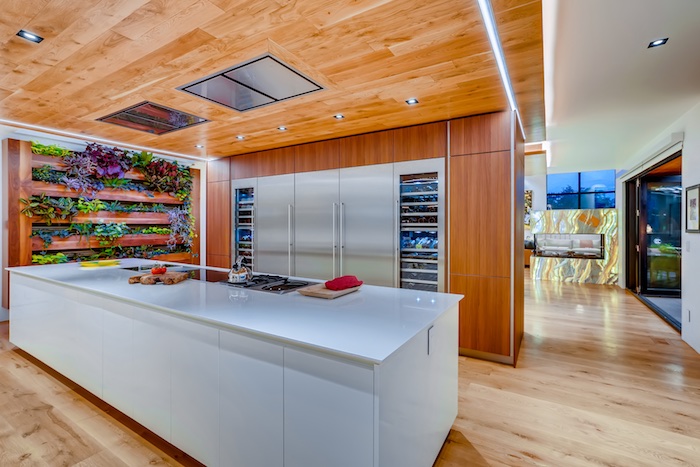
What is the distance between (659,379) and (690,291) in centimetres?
136

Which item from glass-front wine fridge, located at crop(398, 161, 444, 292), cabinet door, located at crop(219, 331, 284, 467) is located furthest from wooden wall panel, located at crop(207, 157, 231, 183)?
cabinet door, located at crop(219, 331, 284, 467)

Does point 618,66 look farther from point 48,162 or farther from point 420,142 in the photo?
point 48,162

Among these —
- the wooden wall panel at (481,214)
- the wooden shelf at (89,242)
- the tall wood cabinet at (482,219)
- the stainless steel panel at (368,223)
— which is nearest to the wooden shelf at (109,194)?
the wooden shelf at (89,242)

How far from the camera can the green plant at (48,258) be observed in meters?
4.29

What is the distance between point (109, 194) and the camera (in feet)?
16.0

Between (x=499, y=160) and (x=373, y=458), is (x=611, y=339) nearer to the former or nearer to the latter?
(x=499, y=160)

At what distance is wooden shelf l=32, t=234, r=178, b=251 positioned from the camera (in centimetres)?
431

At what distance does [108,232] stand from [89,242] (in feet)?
0.82

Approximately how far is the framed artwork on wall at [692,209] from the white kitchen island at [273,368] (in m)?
3.17

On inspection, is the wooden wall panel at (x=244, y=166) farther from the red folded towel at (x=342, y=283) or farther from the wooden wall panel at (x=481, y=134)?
the red folded towel at (x=342, y=283)

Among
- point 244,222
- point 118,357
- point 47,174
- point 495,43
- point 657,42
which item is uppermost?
point 657,42

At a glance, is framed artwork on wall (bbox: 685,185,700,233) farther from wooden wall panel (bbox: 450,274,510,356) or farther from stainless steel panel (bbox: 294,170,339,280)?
stainless steel panel (bbox: 294,170,339,280)

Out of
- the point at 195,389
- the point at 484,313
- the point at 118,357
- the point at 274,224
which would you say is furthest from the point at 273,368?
the point at 274,224

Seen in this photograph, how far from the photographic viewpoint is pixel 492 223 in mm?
3293
